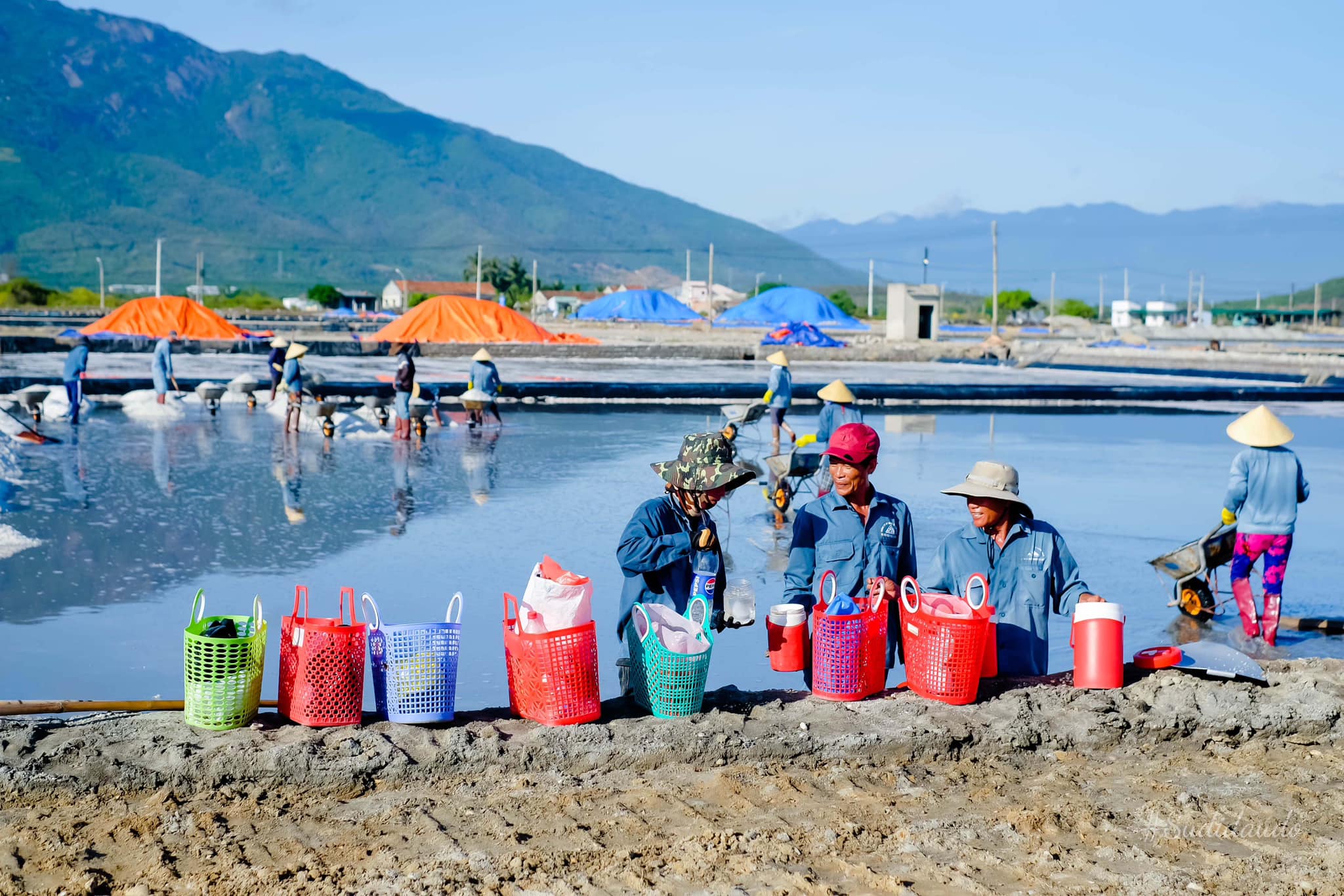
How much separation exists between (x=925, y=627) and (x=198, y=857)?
2.68 meters

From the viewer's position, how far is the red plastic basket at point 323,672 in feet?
15.6

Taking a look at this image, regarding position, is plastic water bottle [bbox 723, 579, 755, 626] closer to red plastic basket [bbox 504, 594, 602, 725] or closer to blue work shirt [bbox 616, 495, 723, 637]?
blue work shirt [bbox 616, 495, 723, 637]

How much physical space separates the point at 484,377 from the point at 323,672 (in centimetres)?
1448

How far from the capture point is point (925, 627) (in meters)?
5.09

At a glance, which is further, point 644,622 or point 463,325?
point 463,325

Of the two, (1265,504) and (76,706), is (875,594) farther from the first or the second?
(1265,504)

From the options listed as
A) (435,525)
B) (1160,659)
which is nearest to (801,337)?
(435,525)

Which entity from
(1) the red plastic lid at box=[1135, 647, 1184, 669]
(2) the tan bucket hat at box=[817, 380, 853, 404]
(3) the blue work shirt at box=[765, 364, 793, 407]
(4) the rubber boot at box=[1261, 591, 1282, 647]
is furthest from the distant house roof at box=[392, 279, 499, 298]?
(1) the red plastic lid at box=[1135, 647, 1184, 669]

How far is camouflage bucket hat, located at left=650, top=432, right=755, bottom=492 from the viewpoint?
4707 mm

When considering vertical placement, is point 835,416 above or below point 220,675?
above

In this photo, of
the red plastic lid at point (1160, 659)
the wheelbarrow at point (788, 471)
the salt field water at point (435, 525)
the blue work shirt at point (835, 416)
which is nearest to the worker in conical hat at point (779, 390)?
the salt field water at point (435, 525)

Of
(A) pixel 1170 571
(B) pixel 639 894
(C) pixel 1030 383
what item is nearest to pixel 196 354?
(C) pixel 1030 383

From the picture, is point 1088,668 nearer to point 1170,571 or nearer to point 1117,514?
point 1170,571

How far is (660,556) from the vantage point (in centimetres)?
477
